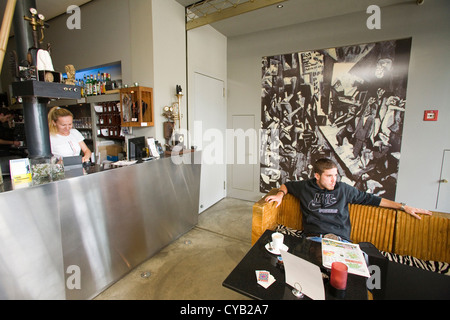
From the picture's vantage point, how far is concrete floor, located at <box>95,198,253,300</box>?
6.64ft

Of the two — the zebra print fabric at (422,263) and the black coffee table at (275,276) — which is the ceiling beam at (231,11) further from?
the zebra print fabric at (422,263)

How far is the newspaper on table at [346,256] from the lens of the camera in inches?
49.0

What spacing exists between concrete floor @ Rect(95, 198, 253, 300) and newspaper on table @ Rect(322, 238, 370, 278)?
1004mm

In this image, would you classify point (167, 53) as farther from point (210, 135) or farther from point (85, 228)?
point (85, 228)

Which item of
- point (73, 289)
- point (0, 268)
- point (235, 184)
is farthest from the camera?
point (235, 184)

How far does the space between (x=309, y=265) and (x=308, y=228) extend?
3.38ft

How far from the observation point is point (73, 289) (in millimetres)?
1801

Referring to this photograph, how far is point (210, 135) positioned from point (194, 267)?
2253 mm

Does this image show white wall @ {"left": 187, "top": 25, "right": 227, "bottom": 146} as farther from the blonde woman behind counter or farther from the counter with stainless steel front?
the blonde woman behind counter

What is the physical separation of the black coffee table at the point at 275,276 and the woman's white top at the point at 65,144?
241 cm

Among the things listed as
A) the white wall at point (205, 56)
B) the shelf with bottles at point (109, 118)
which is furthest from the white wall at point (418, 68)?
the shelf with bottles at point (109, 118)
